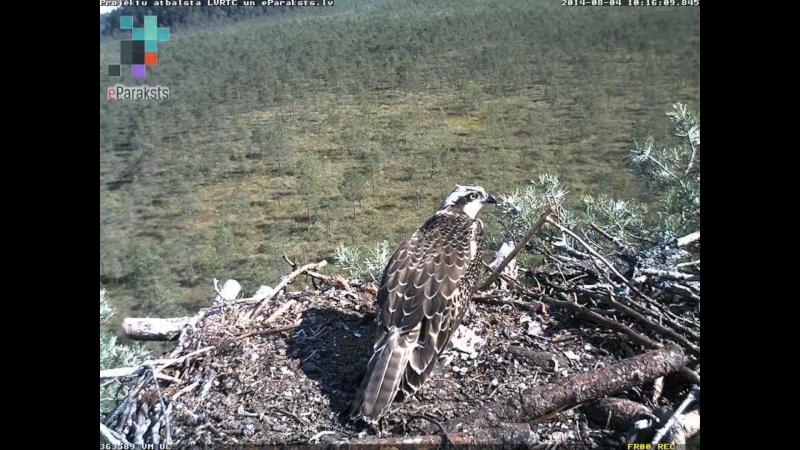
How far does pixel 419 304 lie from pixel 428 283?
177 mm

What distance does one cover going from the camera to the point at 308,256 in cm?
539

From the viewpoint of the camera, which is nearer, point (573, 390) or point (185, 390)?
point (573, 390)

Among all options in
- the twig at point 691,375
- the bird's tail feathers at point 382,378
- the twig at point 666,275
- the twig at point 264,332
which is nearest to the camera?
the bird's tail feathers at point 382,378

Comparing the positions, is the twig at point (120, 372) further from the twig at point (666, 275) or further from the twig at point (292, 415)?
the twig at point (666, 275)

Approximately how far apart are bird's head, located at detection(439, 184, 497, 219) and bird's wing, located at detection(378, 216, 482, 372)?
231mm

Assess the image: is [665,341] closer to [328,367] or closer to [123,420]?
[328,367]

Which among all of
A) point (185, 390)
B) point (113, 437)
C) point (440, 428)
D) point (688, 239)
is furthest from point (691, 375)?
point (113, 437)

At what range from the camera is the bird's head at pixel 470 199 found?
467 cm

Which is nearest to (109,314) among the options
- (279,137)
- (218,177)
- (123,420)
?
(123,420)

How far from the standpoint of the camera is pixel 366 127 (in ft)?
18.6

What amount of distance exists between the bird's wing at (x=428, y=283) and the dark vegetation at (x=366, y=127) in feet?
2.95

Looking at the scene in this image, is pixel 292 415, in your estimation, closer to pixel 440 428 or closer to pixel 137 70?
pixel 440 428

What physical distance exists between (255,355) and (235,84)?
286 cm

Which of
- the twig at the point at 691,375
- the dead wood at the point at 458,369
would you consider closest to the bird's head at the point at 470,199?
the dead wood at the point at 458,369
